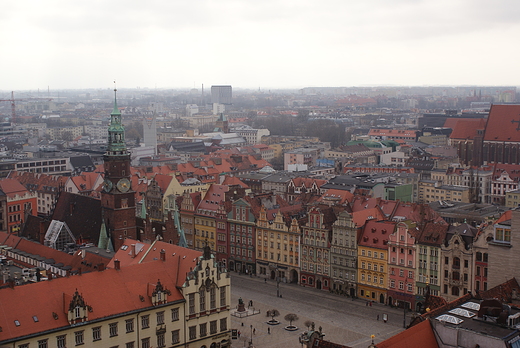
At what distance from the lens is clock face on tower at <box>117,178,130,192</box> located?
95.8 m

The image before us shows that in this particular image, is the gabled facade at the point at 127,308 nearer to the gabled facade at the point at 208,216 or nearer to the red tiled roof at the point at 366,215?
the red tiled roof at the point at 366,215

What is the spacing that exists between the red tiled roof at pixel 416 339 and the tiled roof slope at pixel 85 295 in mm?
27209

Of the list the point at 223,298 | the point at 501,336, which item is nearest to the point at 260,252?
the point at 223,298

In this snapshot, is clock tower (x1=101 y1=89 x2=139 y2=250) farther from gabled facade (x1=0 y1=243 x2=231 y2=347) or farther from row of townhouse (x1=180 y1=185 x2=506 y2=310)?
gabled facade (x1=0 y1=243 x2=231 y2=347)

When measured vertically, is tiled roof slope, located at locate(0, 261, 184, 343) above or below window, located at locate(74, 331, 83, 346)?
above

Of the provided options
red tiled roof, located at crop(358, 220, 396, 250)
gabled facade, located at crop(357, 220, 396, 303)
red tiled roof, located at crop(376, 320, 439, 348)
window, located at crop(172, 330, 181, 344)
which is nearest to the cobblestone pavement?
gabled facade, located at crop(357, 220, 396, 303)

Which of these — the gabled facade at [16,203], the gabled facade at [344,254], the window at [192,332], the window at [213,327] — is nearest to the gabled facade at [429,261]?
the gabled facade at [344,254]

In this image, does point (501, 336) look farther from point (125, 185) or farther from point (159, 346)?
point (125, 185)

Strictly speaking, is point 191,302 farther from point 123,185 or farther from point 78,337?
point 123,185

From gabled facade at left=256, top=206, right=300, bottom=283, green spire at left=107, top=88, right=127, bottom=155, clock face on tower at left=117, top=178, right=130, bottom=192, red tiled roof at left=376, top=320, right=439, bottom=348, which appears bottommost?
gabled facade at left=256, top=206, right=300, bottom=283

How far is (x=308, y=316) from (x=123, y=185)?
3068 centimetres

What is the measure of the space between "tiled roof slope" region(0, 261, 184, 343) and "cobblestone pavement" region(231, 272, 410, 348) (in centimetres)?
1488

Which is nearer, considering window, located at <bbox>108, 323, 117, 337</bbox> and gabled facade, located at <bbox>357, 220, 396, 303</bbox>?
window, located at <bbox>108, 323, 117, 337</bbox>

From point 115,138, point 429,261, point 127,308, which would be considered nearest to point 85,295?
point 127,308
